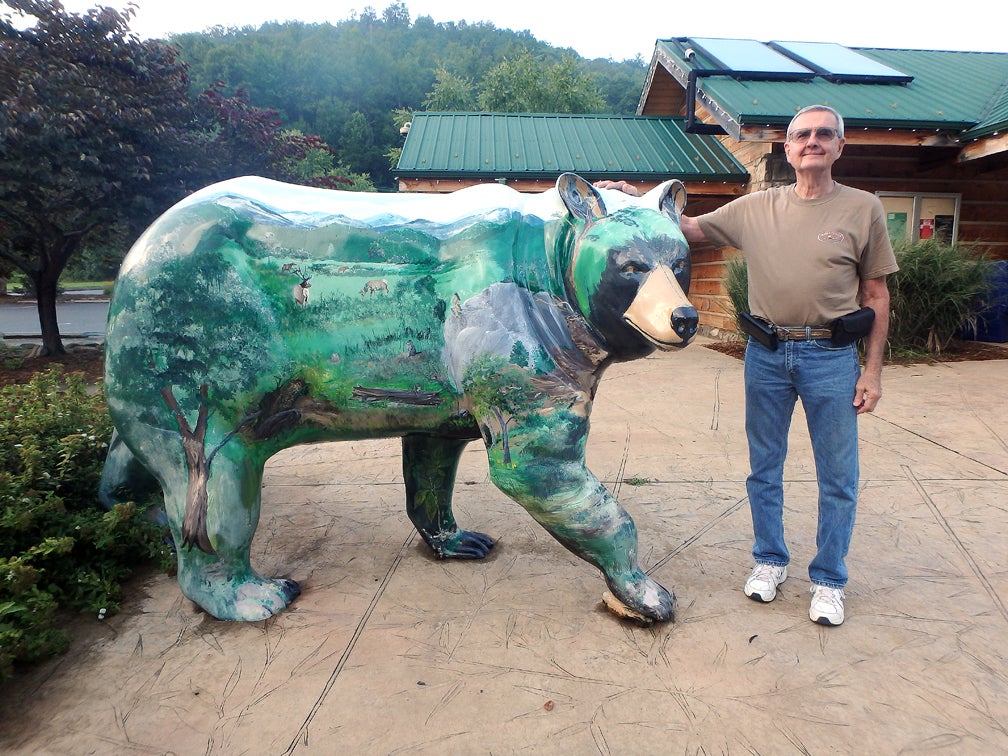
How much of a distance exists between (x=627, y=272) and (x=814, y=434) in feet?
3.50

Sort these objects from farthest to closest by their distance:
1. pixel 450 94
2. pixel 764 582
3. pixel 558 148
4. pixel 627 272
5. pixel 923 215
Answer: pixel 450 94, pixel 558 148, pixel 923 215, pixel 764 582, pixel 627 272

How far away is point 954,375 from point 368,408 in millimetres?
6681

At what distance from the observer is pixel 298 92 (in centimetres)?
5075

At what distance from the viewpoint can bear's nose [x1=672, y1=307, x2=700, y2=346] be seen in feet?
5.65

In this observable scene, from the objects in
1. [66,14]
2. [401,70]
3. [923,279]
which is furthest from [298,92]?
[923,279]

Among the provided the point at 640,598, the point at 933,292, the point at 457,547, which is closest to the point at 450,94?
the point at 933,292

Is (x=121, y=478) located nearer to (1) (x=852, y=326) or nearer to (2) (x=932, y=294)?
(1) (x=852, y=326)

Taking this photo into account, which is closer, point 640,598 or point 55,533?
point 640,598

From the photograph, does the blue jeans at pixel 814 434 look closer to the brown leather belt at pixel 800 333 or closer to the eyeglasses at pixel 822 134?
the brown leather belt at pixel 800 333

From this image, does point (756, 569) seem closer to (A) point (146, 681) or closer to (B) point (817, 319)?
(B) point (817, 319)

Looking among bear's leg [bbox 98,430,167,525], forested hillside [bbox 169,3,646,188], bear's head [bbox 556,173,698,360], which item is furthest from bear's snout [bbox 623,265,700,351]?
forested hillside [bbox 169,3,646,188]

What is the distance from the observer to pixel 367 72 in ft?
177

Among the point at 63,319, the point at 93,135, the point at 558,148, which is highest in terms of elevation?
the point at 558,148

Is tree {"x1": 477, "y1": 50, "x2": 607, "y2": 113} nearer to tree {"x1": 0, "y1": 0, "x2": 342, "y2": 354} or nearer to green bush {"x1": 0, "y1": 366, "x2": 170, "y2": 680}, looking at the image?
tree {"x1": 0, "y1": 0, "x2": 342, "y2": 354}
